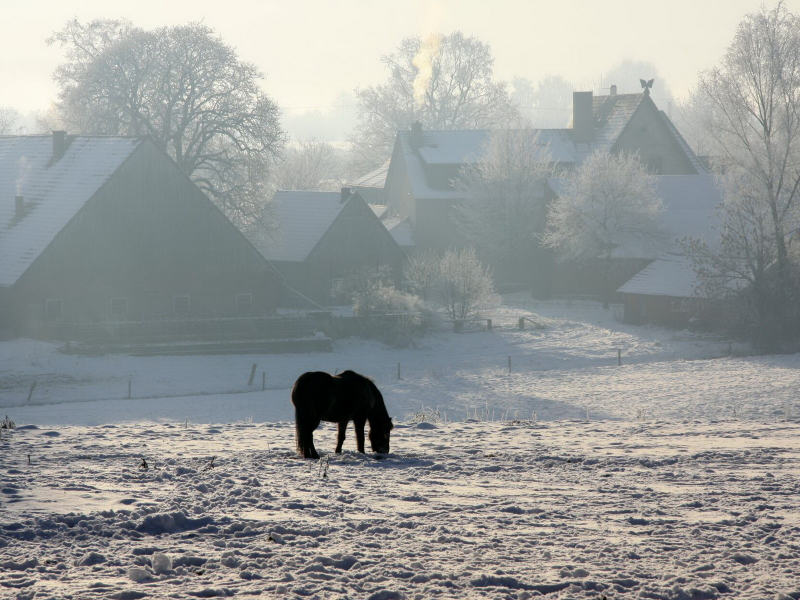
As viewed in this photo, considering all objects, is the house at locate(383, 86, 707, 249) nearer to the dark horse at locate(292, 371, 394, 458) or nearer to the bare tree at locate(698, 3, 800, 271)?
the bare tree at locate(698, 3, 800, 271)

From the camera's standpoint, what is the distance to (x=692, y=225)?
52.3 meters

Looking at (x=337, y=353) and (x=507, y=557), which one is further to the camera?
(x=337, y=353)

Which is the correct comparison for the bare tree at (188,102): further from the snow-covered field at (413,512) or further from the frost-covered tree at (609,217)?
the snow-covered field at (413,512)

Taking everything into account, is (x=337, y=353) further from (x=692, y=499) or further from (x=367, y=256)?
(x=692, y=499)

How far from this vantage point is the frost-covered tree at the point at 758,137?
42375mm

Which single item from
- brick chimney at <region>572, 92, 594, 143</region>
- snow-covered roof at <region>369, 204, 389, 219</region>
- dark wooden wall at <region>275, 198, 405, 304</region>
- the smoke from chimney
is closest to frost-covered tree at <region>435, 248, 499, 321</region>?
dark wooden wall at <region>275, 198, 405, 304</region>

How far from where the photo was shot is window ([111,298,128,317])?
37844 mm

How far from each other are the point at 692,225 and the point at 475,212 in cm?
1333

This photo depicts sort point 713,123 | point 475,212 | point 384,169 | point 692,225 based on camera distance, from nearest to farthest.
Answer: point 713,123 → point 692,225 → point 475,212 → point 384,169

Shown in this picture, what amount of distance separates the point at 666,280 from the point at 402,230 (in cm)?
2113

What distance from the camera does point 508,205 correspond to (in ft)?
191

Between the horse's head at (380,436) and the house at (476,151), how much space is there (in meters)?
51.1

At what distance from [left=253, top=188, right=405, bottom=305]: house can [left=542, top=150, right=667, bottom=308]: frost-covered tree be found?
391 inches

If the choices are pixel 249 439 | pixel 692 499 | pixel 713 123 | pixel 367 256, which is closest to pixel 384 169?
pixel 367 256
